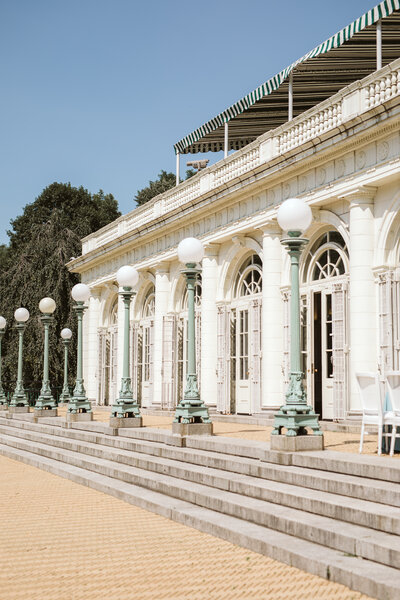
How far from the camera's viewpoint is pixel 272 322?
16109 mm

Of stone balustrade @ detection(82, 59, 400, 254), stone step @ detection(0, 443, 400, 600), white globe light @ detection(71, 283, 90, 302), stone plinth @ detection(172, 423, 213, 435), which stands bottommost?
stone step @ detection(0, 443, 400, 600)

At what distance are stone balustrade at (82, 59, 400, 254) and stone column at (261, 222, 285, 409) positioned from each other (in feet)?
5.97

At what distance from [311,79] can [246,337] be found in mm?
7205

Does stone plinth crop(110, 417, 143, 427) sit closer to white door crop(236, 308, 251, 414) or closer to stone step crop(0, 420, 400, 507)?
stone step crop(0, 420, 400, 507)

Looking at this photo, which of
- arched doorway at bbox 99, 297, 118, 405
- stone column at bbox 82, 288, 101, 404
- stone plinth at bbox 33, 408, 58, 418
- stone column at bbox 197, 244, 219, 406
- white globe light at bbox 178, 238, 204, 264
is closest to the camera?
white globe light at bbox 178, 238, 204, 264

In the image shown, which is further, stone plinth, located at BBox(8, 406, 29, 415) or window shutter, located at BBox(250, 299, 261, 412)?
stone plinth, located at BBox(8, 406, 29, 415)

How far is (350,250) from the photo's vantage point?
1362 cm

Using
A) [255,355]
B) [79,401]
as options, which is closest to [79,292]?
[79,401]

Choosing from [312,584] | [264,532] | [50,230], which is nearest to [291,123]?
[264,532]

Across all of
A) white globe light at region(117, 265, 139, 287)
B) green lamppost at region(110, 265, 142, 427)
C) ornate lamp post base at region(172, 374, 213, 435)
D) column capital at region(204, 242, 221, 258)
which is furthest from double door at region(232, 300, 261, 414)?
ornate lamp post base at region(172, 374, 213, 435)

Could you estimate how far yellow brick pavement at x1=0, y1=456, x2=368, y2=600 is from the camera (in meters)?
5.18

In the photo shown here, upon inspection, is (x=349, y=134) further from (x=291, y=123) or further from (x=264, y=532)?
(x=264, y=532)

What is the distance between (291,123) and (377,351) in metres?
5.55

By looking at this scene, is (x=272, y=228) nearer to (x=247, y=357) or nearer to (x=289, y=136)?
(x=289, y=136)
